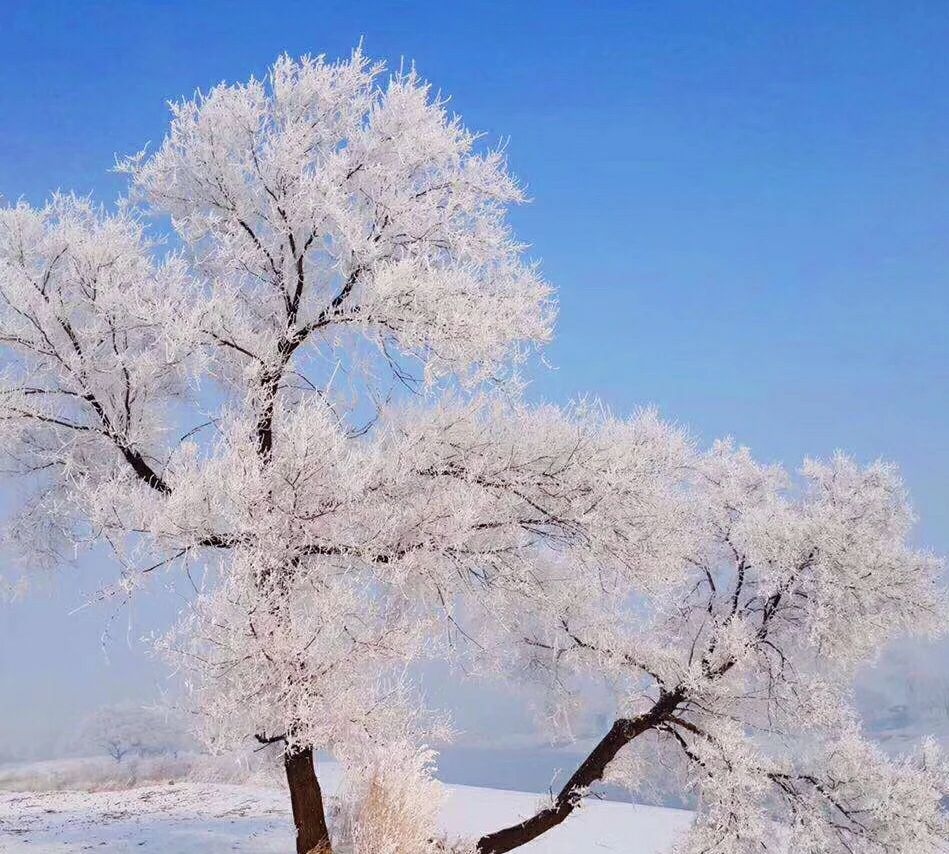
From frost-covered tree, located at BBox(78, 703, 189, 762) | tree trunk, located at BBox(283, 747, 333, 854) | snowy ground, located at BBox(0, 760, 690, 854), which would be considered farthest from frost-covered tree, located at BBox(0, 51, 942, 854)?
frost-covered tree, located at BBox(78, 703, 189, 762)

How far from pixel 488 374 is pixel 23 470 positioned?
498cm

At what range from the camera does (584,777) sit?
35.6ft

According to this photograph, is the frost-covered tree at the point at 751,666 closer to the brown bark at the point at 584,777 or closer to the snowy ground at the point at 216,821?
the brown bark at the point at 584,777

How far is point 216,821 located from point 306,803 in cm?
391

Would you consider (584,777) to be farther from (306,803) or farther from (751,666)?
(306,803)

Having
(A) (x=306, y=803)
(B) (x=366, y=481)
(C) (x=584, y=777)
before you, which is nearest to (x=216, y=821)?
(A) (x=306, y=803)

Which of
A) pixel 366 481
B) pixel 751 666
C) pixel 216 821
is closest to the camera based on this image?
pixel 366 481

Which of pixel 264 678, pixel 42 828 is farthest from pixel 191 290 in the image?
pixel 42 828

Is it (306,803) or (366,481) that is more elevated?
(366,481)

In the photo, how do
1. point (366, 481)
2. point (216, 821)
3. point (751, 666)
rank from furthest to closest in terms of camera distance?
point (216, 821)
point (751, 666)
point (366, 481)

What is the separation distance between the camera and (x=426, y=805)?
8.09 meters

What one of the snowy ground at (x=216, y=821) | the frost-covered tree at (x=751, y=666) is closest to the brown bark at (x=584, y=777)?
the frost-covered tree at (x=751, y=666)

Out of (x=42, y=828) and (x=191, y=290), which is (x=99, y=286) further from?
(x=42, y=828)

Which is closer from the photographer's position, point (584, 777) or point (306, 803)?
point (306, 803)
